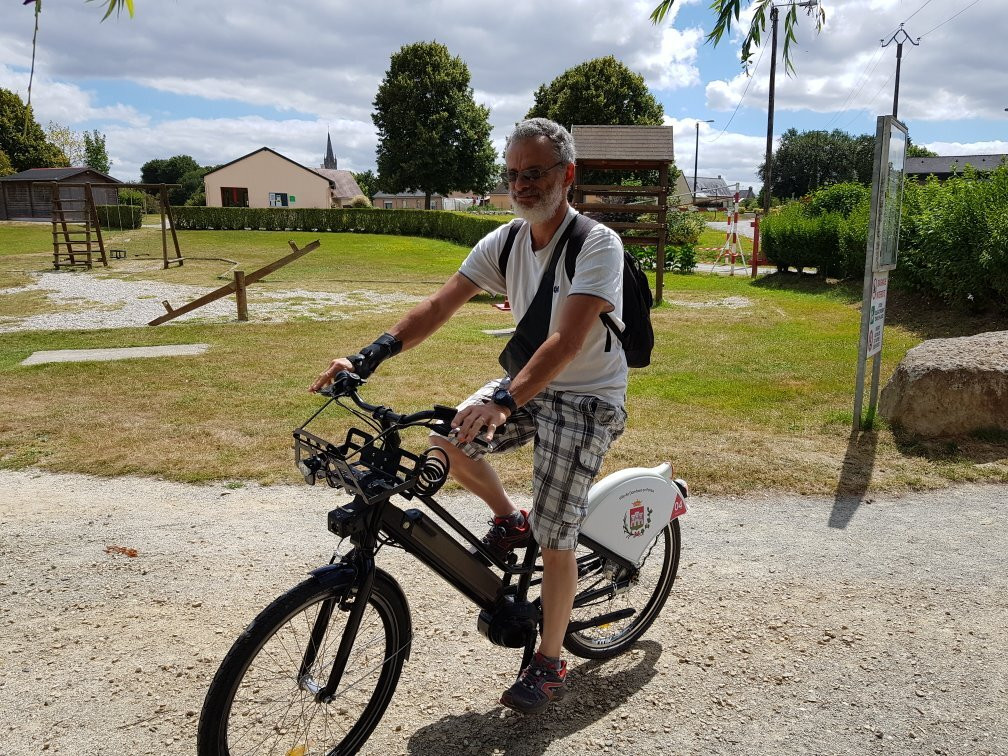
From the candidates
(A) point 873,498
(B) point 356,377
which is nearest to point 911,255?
(A) point 873,498

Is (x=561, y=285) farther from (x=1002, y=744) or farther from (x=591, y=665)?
(x=1002, y=744)

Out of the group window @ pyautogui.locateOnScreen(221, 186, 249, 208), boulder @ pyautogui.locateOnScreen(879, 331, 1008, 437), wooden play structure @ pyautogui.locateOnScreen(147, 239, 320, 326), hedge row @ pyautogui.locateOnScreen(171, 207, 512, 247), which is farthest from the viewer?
window @ pyautogui.locateOnScreen(221, 186, 249, 208)

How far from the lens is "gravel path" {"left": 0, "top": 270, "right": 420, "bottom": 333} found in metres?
13.2

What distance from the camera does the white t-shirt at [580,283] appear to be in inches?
99.0

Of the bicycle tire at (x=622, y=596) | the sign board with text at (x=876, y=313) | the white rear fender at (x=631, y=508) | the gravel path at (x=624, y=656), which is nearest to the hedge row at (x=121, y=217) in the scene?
the gravel path at (x=624, y=656)

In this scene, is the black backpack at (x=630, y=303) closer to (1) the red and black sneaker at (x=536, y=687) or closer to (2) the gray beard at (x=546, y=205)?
(2) the gray beard at (x=546, y=205)

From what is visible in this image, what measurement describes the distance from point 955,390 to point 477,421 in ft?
17.0

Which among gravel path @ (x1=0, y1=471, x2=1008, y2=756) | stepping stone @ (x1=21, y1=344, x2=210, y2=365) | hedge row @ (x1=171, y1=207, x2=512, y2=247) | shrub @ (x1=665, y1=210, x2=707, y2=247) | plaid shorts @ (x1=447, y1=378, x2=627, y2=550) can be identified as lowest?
gravel path @ (x1=0, y1=471, x2=1008, y2=756)

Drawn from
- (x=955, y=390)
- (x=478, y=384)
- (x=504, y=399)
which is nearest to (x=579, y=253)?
(x=504, y=399)

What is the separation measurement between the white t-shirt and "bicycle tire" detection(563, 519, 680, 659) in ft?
2.57

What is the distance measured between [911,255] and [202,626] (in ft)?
41.3

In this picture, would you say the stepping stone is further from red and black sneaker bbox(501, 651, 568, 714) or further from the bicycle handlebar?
red and black sneaker bbox(501, 651, 568, 714)

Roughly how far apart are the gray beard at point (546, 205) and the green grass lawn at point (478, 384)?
112 inches

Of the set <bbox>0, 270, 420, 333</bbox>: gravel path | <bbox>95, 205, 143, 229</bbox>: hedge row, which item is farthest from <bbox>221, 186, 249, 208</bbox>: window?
<bbox>0, 270, 420, 333</bbox>: gravel path
